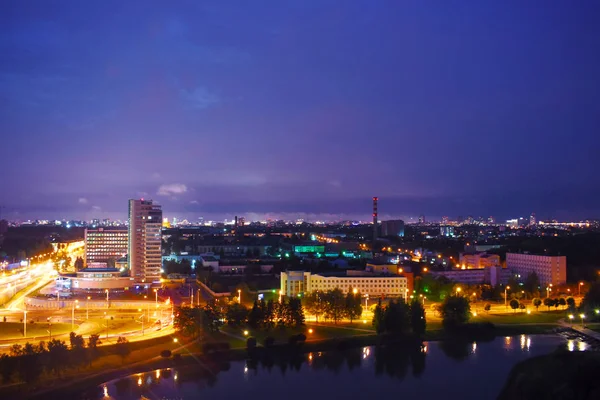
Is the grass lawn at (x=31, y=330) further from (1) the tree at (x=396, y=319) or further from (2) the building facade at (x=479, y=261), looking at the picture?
(2) the building facade at (x=479, y=261)

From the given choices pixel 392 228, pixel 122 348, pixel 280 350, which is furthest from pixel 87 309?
pixel 392 228

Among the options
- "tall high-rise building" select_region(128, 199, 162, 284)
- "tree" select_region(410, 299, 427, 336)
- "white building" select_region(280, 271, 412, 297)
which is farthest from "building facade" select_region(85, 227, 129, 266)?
"tree" select_region(410, 299, 427, 336)

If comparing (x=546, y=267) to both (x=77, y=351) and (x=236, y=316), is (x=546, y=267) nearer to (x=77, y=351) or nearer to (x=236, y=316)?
(x=236, y=316)

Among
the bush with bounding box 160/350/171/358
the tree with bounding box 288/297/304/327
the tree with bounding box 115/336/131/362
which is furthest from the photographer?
the tree with bounding box 288/297/304/327

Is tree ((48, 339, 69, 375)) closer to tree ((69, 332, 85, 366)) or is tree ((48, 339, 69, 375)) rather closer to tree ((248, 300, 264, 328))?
tree ((69, 332, 85, 366))

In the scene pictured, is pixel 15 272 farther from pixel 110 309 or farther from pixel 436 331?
pixel 436 331

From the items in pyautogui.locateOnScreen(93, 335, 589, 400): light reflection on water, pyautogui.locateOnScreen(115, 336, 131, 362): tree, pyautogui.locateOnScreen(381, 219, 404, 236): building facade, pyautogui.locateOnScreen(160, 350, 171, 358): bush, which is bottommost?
pyautogui.locateOnScreen(93, 335, 589, 400): light reflection on water

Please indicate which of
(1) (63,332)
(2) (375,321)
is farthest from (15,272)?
(2) (375,321)
